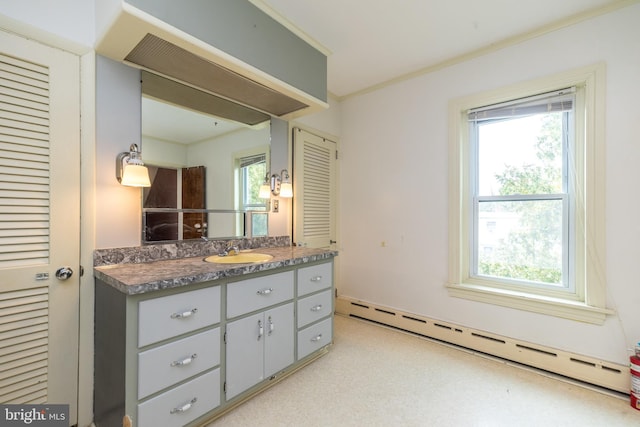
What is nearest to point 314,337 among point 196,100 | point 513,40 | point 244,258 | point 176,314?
point 244,258

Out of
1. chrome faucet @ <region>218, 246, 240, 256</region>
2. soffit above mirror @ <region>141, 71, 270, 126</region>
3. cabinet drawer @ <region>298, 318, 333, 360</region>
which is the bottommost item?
cabinet drawer @ <region>298, 318, 333, 360</region>

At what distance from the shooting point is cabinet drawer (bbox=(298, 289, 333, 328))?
6.62 feet

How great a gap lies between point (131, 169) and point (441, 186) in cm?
241

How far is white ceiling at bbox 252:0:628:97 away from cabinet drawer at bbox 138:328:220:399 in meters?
2.05

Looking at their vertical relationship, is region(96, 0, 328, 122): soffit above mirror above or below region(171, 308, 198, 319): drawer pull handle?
above

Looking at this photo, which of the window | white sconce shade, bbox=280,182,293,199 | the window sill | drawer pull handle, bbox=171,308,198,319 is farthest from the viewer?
white sconce shade, bbox=280,182,293,199

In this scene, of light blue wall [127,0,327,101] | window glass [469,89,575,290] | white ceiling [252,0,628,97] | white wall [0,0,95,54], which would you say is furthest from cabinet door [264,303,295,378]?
white ceiling [252,0,628,97]

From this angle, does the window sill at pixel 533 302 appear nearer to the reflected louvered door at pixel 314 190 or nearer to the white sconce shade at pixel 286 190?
the reflected louvered door at pixel 314 190

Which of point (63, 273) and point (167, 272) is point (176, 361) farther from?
point (63, 273)

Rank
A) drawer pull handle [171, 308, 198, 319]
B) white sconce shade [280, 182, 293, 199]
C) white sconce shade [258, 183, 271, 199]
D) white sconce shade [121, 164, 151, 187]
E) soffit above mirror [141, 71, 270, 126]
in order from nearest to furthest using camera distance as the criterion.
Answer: drawer pull handle [171, 308, 198, 319]
white sconce shade [121, 164, 151, 187]
soffit above mirror [141, 71, 270, 126]
white sconce shade [258, 183, 271, 199]
white sconce shade [280, 182, 293, 199]

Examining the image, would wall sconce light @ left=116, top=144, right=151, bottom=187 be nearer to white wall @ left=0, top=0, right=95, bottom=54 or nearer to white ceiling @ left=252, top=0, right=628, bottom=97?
white wall @ left=0, top=0, right=95, bottom=54

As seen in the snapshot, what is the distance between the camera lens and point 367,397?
175 cm

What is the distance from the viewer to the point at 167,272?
4.63ft

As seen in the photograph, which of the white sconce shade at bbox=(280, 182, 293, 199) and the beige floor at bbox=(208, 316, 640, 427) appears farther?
the white sconce shade at bbox=(280, 182, 293, 199)
